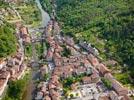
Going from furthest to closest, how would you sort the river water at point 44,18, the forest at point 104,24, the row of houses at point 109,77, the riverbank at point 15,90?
the river water at point 44,18
the forest at point 104,24
the riverbank at point 15,90
the row of houses at point 109,77

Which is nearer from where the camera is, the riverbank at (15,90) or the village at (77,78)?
the riverbank at (15,90)

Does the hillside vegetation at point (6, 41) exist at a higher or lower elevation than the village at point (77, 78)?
higher

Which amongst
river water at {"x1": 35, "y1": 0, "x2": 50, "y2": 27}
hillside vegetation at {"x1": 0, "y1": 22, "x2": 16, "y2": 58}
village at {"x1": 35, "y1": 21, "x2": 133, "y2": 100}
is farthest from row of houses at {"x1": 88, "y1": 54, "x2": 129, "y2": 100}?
river water at {"x1": 35, "y1": 0, "x2": 50, "y2": 27}

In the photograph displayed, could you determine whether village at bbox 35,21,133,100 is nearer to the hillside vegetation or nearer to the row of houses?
the row of houses

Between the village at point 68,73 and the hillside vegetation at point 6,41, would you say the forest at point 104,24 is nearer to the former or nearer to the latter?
the village at point 68,73

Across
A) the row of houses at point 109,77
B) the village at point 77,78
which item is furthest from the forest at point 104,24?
the village at point 77,78

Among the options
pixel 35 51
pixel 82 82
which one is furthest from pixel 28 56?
pixel 82 82

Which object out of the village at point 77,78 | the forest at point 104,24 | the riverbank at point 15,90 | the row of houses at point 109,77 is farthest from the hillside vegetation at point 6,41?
the row of houses at point 109,77

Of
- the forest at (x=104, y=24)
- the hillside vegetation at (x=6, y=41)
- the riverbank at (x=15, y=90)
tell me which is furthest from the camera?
the hillside vegetation at (x=6, y=41)

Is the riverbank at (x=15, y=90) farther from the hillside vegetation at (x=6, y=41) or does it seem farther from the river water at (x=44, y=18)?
the river water at (x=44, y=18)
